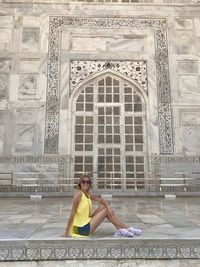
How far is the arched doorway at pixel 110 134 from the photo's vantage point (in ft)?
29.4

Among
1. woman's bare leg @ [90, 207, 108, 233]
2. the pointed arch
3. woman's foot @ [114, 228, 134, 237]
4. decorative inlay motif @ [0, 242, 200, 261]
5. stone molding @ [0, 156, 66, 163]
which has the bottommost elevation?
decorative inlay motif @ [0, 242, 200, 261]

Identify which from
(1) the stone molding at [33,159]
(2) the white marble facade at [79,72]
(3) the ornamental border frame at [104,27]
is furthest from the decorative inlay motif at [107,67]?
(1) the stone molding at [33,159]

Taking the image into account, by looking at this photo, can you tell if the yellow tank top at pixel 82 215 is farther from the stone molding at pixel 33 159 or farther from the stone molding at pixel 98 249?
the stone molding at pixel 33 159

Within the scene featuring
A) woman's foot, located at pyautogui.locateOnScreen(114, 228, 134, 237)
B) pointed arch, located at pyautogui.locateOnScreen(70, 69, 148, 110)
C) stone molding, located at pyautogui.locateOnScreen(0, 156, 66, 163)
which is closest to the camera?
woman's foot, located at pyautogui.locateOnScreen(114, 228, 134, 237)

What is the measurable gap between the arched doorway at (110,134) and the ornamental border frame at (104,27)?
19.4 inches

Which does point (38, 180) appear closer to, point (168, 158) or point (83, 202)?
point (168, 158)

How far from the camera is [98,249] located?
2781 mm

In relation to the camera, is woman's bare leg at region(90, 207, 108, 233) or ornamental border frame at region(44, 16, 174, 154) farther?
ornamental border frame at region(44, 16, 174, 154)

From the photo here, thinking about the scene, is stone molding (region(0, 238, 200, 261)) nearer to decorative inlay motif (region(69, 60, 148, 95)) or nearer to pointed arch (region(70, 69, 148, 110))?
pointed arch (region(70, 69, 148, 110))

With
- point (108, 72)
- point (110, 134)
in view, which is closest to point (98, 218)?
point (110, 134)

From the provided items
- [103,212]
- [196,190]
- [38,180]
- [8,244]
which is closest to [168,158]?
[196,190]

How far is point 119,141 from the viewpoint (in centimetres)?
922

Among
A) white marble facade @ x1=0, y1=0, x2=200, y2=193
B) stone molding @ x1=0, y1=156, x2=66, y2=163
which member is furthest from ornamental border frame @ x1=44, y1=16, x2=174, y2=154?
stone molding @ x1=0, y1=156, x2=66, y2=163

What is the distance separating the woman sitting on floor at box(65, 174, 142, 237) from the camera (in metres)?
2.99
